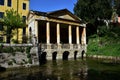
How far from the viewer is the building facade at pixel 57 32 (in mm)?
41625

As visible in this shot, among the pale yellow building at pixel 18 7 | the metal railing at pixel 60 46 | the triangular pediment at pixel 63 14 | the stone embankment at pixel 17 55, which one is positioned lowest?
the stone embankment at pixel 17 55

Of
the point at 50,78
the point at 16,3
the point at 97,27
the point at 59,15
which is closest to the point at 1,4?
the point at 16,3

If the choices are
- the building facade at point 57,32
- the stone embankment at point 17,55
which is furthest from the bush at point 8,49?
the building facade at point 57,32

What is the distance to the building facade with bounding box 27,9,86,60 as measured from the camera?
41.6 metres

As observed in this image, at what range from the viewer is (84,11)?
54188 mm

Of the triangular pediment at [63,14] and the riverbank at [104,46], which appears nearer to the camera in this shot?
the riverbank at [104,46]

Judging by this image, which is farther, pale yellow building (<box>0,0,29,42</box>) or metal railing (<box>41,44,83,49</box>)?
pale yellow building (<box>0,0,29,42</box>)

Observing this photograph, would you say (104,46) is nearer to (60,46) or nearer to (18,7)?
(60,46)

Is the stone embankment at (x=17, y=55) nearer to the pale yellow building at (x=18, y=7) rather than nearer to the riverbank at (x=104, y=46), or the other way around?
the pale yellow building at (x=18, y=7)

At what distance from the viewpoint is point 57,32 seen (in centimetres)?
4528

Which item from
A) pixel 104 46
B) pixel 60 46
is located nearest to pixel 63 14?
pixel 60 46

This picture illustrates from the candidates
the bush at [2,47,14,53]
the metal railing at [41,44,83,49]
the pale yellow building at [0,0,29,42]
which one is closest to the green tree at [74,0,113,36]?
the metal railing at [41,44,83,49]

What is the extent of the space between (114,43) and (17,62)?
2284 centimetres

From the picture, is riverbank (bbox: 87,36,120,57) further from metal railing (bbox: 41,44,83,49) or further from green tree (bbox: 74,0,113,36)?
green tree (bbox: 74,0,113,36)
